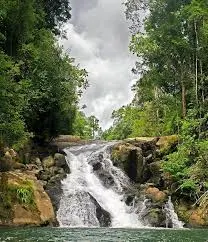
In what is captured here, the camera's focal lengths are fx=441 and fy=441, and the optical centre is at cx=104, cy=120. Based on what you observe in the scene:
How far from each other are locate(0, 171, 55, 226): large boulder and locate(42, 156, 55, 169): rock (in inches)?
192

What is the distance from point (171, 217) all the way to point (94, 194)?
4.44 meters

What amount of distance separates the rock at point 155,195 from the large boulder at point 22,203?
245 inches

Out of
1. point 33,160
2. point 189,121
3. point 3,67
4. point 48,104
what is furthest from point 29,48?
point 189,121

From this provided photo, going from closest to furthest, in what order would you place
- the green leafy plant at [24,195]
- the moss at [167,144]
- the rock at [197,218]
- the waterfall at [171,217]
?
the green leafy plant at [24,195], the rock at [197,218], the waterfall at [171,217], the moss at [167,144]

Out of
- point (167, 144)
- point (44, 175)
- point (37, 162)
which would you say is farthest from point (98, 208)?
point (167, 144)

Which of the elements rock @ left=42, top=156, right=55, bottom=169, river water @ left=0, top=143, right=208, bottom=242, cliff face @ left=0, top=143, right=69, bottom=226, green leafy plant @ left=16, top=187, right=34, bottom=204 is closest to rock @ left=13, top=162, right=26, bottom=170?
cliff face @ left=0, top=143, right=69, bottom=226

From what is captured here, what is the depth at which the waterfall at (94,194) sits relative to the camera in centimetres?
2198

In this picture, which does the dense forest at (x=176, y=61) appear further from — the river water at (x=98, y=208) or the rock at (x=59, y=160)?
the rock at (x=59, y=160)

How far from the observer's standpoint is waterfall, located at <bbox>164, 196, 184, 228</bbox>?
22483 mm

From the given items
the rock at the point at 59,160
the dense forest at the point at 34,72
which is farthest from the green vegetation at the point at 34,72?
the rock at the point at 59,160

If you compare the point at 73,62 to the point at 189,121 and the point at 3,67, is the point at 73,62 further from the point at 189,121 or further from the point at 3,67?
the point at 3,67

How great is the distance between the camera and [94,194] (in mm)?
24609

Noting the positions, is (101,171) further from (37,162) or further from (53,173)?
(37,162)

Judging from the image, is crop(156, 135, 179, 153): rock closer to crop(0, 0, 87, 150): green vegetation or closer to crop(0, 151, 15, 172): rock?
crop(0, 0, 87, 150): green vegetation
